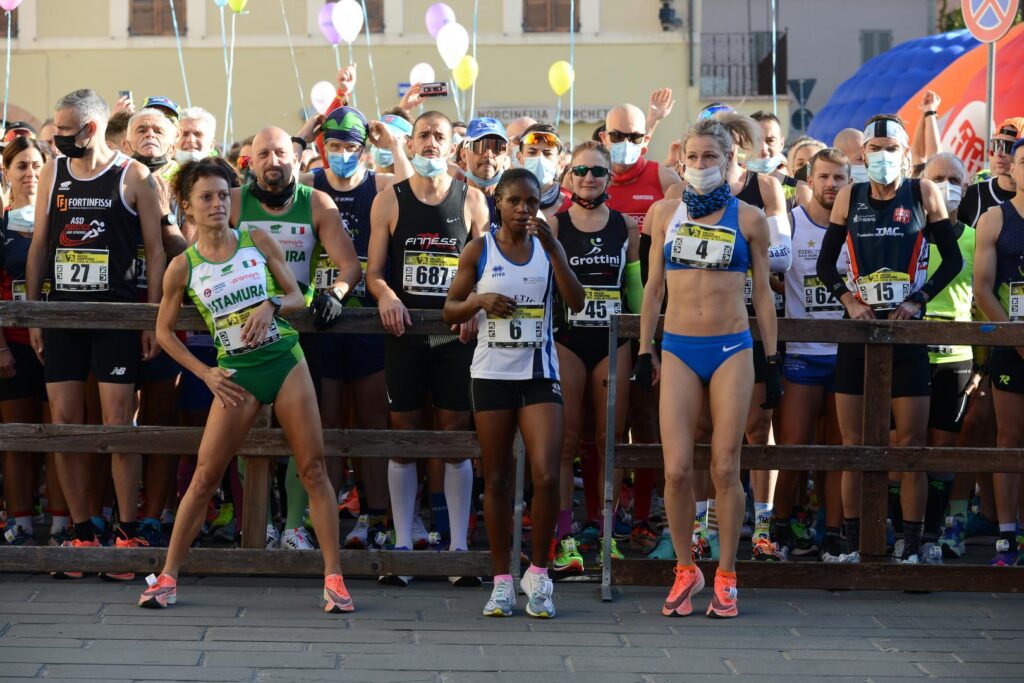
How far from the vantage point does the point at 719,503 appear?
6.72m

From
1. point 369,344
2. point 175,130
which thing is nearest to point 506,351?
point 369,344

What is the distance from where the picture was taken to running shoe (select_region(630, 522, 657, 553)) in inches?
327

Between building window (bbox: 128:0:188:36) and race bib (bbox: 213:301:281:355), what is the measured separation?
87.3 feet

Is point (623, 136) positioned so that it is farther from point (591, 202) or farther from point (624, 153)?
point (591, 202)

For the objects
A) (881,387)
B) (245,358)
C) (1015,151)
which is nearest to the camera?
(245,358)

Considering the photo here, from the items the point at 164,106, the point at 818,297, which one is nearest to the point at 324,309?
the point at 818,297

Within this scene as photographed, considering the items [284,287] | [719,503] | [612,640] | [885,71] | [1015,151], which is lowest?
[612,640]

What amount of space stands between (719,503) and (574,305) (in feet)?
3.67

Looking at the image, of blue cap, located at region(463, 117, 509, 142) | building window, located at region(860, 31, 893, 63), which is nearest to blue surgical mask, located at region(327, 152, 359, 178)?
blue cap, located at region(463, 117, 509, 142)

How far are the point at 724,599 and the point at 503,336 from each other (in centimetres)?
153

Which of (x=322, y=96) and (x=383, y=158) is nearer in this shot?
(x=383, y=158)

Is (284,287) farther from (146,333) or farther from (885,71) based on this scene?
(885,71)

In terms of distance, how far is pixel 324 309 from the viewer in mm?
6895

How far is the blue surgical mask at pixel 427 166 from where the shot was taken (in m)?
7.63
